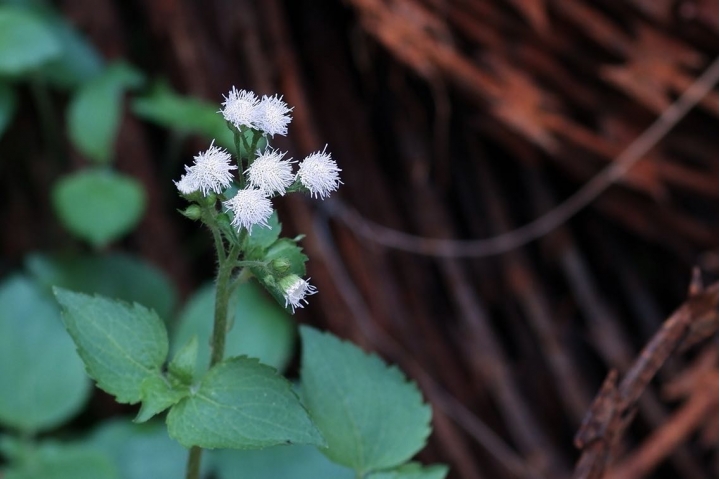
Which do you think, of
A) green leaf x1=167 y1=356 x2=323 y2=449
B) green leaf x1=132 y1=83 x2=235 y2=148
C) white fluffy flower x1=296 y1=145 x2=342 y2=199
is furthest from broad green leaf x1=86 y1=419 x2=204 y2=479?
white fluffy flower x1=296 y1=145 x2=342 y2=199

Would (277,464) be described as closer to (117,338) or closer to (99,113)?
(117,338)

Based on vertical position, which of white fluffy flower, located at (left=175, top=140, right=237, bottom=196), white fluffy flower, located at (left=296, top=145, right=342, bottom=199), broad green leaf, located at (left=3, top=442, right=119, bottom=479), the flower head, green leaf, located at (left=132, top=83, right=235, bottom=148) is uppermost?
green leaf, located at (left=132, top=83, right=235, bottom=148)

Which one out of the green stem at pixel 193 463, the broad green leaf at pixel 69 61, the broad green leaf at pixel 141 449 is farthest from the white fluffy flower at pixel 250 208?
the broad green leaf at pixel 69 61

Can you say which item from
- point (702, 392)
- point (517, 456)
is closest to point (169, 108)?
point (517, 456)

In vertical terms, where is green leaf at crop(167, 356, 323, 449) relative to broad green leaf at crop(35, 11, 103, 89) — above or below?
below

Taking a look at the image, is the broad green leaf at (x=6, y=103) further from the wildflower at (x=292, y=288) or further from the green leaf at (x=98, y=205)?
the wildflower at (x=292, y=288)

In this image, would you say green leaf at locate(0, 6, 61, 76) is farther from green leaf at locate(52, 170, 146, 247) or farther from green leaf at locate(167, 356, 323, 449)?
green leaf at locate(167, 356, 323, 449)
